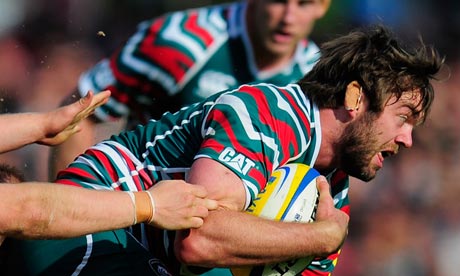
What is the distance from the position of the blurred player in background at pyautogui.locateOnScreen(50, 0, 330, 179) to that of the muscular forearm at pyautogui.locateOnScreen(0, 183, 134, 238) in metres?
3.05

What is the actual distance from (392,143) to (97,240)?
1368 millimetres

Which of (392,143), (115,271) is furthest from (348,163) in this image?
(115,271)

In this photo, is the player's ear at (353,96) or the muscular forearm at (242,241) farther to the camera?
the player's ear at (353,96)

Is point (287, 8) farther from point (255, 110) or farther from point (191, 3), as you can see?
point (255, 110)

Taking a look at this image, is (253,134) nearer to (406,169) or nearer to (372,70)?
(372,70)

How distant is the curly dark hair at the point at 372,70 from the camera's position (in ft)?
13.3

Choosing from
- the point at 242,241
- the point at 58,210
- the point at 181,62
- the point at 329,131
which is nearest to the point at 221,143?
the point at 242,241

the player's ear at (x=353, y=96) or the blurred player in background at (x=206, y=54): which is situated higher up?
the player's ear at (x=353, y=96)

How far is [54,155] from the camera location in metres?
5.68

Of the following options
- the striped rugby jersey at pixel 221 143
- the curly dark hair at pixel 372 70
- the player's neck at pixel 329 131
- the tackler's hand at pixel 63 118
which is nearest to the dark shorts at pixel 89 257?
the striped rugby jersey at pixel 221 143

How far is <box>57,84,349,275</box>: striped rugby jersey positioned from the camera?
3568mm

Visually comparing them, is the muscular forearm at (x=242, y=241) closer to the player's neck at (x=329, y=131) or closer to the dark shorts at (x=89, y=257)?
the dark shorts at (x=89, y=257)

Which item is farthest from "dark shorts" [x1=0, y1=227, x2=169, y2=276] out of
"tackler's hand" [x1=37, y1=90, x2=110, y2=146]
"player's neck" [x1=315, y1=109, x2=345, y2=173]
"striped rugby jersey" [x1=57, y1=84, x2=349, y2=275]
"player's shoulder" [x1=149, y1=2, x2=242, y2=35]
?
"player's shoulder" [x1=149, y1=2, x2=242, y2=35]

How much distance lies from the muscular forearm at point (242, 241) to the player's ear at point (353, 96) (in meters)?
0.68
